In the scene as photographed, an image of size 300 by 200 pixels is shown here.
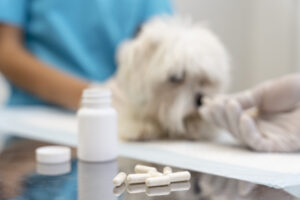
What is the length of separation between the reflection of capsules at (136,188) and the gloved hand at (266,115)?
10.7 inches

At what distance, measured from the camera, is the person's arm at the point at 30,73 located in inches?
52.2

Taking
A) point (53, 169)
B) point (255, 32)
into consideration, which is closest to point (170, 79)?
point (53, 169)

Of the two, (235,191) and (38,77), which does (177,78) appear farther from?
(38,77)

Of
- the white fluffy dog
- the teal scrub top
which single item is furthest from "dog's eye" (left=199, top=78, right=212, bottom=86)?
the teal scrub top

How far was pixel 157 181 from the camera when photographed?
515 millimetres

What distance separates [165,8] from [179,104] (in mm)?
710

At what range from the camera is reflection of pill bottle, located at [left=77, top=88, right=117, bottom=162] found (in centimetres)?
67

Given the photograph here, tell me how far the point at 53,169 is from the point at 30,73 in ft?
2.70

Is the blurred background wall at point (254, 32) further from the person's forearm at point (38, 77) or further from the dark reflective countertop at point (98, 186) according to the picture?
the dark reflective countertop at point (98, 186)

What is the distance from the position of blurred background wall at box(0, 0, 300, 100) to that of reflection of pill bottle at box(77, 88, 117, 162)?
3.54ft

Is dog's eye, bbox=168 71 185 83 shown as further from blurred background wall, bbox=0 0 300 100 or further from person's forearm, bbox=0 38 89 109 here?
blurred background wall, bbox=0 0 300 100

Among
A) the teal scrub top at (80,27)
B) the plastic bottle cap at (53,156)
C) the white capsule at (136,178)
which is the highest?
the teal scrub top at (80,27)

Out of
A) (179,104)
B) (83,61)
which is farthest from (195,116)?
(83,61)

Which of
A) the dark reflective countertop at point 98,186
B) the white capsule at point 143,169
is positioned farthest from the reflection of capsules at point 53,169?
the white capsule at point 143,169
